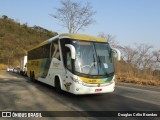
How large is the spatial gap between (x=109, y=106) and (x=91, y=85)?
1.67 metres

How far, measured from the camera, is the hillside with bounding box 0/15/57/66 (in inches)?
3858

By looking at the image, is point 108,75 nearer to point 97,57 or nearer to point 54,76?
point 97,57

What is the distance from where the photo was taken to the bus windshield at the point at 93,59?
12.0m

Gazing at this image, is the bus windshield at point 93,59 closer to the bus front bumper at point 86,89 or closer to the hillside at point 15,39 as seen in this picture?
the bus front bumper at point 86,89

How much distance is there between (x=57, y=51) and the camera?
47.3 ft

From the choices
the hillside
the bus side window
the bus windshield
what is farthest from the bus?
the hillside

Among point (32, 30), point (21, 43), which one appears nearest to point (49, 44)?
point (21, 43)

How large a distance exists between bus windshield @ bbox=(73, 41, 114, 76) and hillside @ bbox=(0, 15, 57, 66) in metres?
85.1

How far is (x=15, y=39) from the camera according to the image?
11194cm

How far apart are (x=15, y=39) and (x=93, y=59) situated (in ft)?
341

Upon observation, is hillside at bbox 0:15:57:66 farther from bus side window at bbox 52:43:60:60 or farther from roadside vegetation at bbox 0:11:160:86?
bus side window at bbox 52:43:60:60

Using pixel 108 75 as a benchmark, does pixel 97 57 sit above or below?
above

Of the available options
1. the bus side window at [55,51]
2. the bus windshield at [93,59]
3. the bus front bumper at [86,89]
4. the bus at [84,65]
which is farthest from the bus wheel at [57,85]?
the bus windshield at [93,59]

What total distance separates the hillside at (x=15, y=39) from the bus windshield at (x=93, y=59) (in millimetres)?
85111
